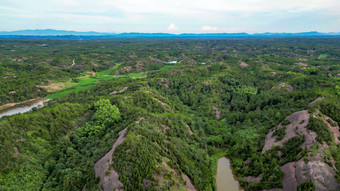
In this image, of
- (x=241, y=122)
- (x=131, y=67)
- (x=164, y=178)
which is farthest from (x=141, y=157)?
(x=131, y=67)

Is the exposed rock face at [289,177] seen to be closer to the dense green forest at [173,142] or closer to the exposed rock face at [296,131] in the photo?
the dense green forest at [173,142]

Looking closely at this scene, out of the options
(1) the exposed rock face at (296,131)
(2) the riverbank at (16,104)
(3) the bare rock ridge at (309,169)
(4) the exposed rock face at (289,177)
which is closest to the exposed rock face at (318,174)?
(3) the bare rock ridge at (309,169)

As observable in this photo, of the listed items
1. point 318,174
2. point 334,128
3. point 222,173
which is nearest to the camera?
point 318,174

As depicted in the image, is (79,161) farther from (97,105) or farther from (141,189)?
(97,105)

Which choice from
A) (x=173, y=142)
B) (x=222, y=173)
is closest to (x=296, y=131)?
(x=222, y=173)

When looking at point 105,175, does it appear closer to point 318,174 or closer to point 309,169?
point 309,169

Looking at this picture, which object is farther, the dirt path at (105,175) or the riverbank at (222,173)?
the riverbank at (222,173)

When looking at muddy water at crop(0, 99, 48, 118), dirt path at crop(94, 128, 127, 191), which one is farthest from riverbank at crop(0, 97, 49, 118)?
dirt path at crop(94, 128, 127, 191)

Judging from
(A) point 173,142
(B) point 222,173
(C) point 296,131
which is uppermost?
(C) point 296,131

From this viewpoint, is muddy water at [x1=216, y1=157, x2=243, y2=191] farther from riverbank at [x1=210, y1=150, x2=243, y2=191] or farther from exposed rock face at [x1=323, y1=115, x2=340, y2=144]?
exposed rock face at [x1=323, y1=115, x2=340, y2=144]
